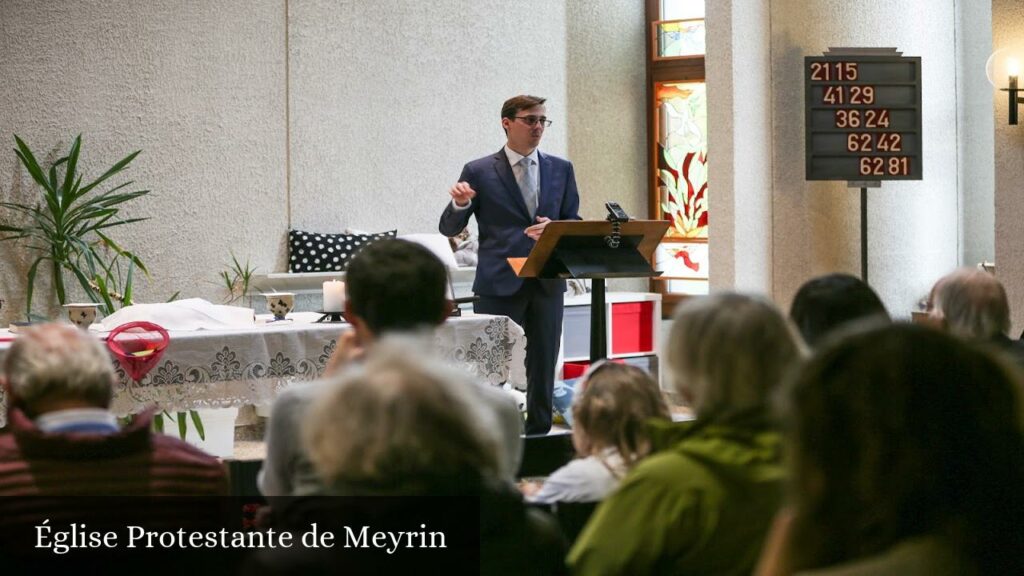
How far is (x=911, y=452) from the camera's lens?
113 cm

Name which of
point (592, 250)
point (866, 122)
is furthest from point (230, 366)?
point (866, 122)

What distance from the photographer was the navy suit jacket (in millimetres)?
5207

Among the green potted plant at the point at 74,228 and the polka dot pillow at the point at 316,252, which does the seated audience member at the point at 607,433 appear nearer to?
the green potted plant at the point at 74,228

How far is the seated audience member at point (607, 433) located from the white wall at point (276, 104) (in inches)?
189

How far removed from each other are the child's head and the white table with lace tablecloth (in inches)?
75.8

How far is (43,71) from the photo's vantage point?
21.4ft

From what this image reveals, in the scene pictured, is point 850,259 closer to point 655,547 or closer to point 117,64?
point 117,64

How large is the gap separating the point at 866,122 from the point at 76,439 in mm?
5370

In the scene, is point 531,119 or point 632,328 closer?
point 531,119

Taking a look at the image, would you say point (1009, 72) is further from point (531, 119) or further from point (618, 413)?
point (618, 413)

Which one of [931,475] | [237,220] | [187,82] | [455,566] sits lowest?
[455,566]

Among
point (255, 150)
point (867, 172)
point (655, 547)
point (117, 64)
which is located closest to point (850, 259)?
point (867, 172)

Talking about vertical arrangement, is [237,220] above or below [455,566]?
above

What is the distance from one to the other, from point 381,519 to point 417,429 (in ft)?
0.54
